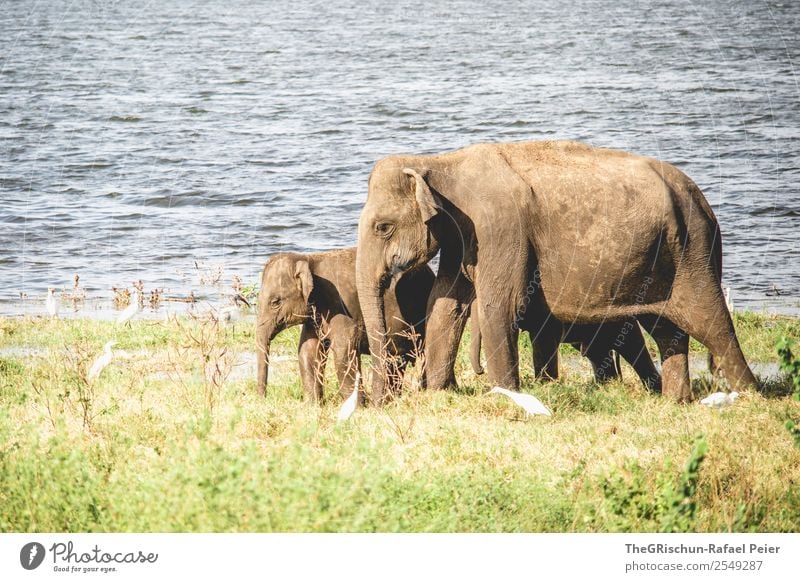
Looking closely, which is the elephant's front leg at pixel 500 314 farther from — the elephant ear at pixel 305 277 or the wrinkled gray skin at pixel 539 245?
the elephant ear at pixel 305 277

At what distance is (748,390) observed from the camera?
874 centimetres

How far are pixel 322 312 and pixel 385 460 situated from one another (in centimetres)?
276

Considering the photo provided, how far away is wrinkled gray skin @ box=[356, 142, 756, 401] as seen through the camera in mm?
8555

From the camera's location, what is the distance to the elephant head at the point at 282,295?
9102 millimetres

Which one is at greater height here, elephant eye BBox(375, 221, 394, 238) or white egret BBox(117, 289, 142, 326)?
elephant eye BBox(375, 221, 394, 238)

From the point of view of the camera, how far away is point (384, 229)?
28.0 feet

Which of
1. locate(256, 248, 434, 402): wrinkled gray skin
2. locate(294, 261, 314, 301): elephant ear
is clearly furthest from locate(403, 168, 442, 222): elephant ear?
locate(294, 261, 314, 301): elephant ear

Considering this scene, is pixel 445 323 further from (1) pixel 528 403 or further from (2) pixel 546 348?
(1) pixel 528 403

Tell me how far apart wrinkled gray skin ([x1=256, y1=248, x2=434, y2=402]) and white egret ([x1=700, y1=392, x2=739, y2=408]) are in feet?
7.54

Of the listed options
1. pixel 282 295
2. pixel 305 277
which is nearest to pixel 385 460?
pixel 305 277

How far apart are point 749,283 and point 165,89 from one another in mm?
15536

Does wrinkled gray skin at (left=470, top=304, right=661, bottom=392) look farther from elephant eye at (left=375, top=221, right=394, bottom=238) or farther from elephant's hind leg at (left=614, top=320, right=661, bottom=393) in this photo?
elephant eye at (left=375, top=221, right=394, bottom=238)

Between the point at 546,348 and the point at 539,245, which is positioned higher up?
the point at 539,245
